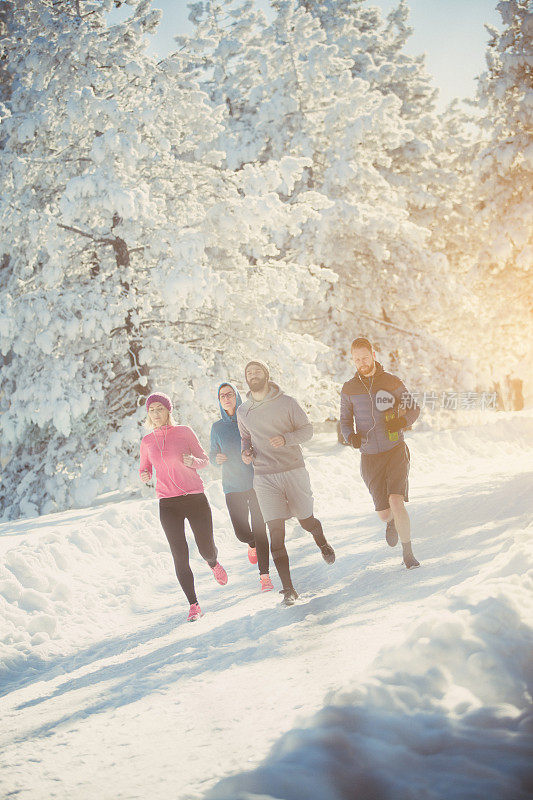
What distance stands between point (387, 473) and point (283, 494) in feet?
3.94

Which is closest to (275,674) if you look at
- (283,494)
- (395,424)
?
(283,494)

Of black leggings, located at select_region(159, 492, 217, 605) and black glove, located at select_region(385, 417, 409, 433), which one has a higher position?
black glove, located at select_region(385, 417, 409, 433)

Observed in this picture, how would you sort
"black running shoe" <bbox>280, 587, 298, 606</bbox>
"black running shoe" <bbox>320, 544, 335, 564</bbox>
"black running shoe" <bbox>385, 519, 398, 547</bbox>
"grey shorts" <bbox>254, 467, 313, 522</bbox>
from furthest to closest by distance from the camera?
"black running shoe" <bbox>385, 519, 398, 547</bbox>, "black running shoe" <bbox>320, 544, 335, 564</bbox>, "grey shorts" <bbox>254, 467, 313, 522</bbox>, "black running shoe" <bbox>280, 587, 298, 606</bbox>

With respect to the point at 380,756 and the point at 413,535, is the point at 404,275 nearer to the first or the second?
the point at 413,535

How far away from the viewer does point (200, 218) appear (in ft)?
42.2

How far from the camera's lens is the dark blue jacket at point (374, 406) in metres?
6.65

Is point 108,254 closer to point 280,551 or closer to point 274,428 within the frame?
point 274,428

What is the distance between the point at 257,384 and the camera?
19.8 ft

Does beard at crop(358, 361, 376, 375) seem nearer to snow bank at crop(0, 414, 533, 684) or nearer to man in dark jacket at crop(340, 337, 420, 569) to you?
man in dark jacket at crop(340, 337, 420, 569)

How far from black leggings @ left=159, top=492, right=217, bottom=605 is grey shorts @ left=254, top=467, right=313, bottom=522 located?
2.16 feet

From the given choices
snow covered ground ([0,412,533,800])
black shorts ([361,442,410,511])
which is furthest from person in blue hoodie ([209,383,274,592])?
black shorts ([361,442,410,511])

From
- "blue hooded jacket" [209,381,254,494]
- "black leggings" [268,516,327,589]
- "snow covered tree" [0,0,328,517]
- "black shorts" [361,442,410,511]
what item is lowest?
"black leggings" [268,516,327,589]

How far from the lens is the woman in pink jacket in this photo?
623 centimetres

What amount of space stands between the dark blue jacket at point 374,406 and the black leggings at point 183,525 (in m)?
1.58
